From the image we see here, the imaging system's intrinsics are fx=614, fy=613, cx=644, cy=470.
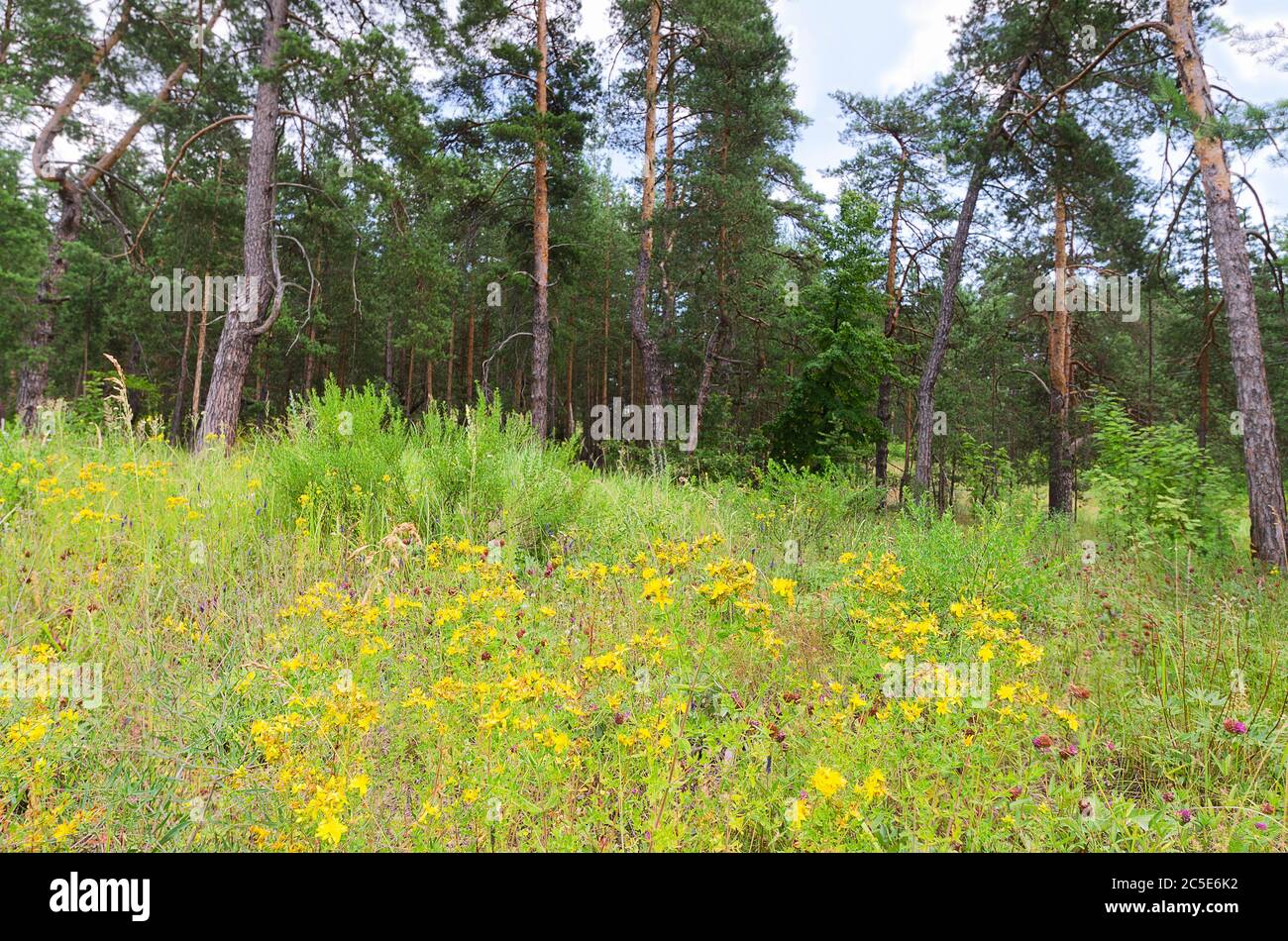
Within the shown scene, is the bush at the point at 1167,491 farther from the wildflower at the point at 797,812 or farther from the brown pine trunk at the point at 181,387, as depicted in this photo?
the brown pine trunk at the point at 181,387

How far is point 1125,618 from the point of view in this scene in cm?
395

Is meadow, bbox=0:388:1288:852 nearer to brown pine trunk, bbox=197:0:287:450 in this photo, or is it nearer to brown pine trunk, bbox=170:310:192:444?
brown pine trunk, bbox=197:0:287:450

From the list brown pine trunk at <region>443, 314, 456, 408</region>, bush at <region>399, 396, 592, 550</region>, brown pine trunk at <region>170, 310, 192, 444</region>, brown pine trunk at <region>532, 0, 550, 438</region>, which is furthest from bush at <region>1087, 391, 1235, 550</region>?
brown pine trunk at <region>443, 314, 456, 408</region>

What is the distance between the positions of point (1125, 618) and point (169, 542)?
19.3ft

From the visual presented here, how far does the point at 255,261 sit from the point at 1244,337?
472 inches

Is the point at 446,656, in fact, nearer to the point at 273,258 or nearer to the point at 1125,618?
the point at 1125,618

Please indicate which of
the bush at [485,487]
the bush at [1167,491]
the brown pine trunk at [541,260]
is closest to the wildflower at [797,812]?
the bush at [485,487]

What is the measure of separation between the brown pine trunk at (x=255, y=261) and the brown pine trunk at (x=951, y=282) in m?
10.3

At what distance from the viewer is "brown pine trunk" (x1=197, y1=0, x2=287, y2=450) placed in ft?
28.0

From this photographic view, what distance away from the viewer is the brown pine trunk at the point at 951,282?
9.56 meters

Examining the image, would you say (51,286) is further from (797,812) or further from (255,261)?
(797,812)

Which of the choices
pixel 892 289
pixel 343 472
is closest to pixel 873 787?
pixel 343 472
